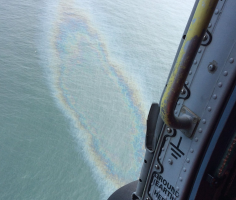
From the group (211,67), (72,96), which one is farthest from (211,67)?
(72,96)

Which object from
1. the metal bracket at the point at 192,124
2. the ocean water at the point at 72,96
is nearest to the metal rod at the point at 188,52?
the metal bracket at the point at 192,124

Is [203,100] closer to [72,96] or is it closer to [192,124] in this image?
[192,124]

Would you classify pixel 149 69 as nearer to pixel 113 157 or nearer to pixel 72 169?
pixel 113 157

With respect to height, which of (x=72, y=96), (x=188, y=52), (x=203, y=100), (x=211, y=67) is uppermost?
(x=188, y=52)

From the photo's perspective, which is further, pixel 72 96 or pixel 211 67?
pixel 72 96

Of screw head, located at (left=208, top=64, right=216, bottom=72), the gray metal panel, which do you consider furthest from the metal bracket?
screw head, located at (left=208, top=64, right=216, bottom=72)

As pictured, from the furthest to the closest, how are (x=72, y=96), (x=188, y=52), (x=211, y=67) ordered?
(x=72, y=96), (x=211, y=67), (x=188, y=52)

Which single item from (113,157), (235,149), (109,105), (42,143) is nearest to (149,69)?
(109,105)
